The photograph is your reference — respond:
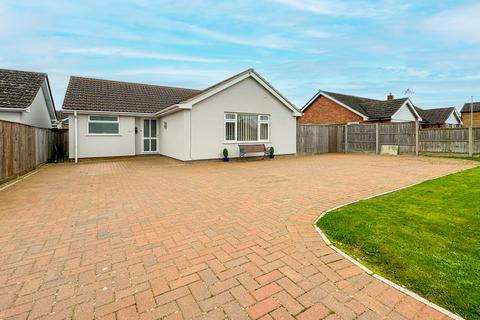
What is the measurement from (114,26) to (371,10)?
1323 centimetres

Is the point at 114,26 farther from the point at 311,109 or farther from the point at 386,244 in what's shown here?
the point at 311,109

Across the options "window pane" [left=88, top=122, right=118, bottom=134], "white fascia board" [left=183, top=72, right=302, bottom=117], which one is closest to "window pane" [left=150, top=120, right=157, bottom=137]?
"window pane" [left=88, top=122, right=118, bottom=134]

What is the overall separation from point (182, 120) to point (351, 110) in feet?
55.9

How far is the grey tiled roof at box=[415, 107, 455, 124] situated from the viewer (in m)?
32.4

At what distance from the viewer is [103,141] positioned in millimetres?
16031

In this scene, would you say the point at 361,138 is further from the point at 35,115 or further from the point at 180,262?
the point at 35,115

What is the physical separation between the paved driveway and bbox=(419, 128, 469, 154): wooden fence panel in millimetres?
14757

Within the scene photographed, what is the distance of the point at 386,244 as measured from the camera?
3412 mm

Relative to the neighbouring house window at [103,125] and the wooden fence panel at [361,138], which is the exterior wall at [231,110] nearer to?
the neighbouring house window at [103,125]

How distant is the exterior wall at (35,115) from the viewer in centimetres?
1334

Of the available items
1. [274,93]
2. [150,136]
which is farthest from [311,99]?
[150,136]

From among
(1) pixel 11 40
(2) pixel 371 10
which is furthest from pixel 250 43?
(1) pixel 11 40

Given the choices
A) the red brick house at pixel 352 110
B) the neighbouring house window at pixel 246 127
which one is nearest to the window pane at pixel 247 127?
the neighbouring house window at pixel 246 127

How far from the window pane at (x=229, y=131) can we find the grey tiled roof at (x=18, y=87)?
1047 cm
